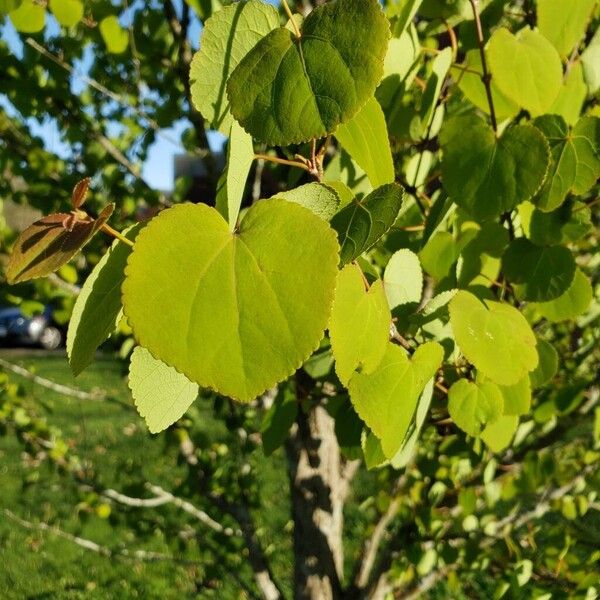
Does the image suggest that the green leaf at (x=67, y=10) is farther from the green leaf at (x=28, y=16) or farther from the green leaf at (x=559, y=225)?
the green leaf at (x=559, y=225)

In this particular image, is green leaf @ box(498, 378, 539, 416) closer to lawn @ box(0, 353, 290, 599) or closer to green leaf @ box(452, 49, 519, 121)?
green leaf @ box(452, 49, 519, 121)

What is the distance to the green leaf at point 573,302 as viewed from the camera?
0.83 metres

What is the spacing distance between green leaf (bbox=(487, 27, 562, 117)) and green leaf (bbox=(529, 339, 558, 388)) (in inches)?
12.6

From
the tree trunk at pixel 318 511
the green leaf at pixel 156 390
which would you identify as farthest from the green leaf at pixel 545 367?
the tree trunk at pixel 318 511

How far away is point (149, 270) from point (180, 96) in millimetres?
1756

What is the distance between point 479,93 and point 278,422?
21.1 inches

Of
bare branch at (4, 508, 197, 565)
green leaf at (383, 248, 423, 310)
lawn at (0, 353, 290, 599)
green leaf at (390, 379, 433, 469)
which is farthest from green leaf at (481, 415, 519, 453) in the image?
bare branch at (4, 508, 197, 565)

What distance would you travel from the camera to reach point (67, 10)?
107 centimetres

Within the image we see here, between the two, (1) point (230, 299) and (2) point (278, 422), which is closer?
(1) point (230, 299)

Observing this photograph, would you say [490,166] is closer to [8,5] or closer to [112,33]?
[8,5]

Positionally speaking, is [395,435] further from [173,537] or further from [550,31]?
[173,537]

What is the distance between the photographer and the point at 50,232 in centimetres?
50

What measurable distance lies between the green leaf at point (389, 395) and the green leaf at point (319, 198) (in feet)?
0.54

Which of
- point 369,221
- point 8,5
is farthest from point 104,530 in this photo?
point 369,221
